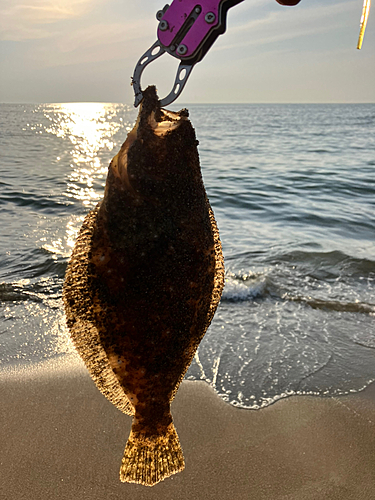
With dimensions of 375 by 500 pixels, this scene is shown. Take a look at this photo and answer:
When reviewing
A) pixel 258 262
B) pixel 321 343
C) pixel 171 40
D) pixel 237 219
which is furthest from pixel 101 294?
pixel 237 219

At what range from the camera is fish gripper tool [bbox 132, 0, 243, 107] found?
1426 millimetres

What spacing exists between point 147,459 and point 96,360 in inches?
23.7

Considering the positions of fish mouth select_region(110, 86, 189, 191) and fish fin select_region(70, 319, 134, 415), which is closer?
fish mouth select_region(110, 86, 189, 191)

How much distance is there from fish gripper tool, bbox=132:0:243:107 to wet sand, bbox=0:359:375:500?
3.03 metres

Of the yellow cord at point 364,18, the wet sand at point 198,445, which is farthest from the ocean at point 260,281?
the yellow cord at point 364,18

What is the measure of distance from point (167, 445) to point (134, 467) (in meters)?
0.18

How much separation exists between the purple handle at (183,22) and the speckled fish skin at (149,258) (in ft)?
0.59

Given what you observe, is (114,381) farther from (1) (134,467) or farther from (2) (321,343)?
(2) (321,343)

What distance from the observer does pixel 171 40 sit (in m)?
1.47

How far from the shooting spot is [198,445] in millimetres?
3834

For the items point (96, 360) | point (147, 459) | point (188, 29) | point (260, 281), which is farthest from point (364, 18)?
point (260, 281)

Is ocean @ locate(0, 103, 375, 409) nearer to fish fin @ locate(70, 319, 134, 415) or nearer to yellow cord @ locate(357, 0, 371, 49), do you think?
fish fin @ locate(70, 319, 134, 415)

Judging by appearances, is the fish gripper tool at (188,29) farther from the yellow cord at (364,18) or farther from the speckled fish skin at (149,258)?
the yellow cord at (364,18)

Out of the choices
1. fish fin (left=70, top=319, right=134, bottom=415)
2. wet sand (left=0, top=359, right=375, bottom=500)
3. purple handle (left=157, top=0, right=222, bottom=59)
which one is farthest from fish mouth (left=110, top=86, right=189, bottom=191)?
wet sand (left=0, top=359, right=375, bottom=500)
